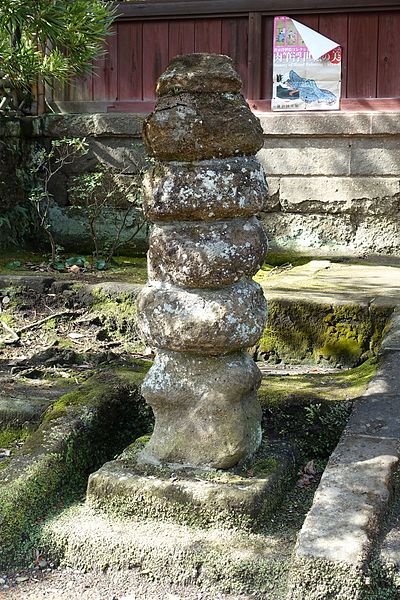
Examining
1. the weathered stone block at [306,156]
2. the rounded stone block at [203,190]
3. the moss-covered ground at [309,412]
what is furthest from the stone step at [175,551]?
the weathered stone block at [306,156]

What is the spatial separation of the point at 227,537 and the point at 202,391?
0.59m

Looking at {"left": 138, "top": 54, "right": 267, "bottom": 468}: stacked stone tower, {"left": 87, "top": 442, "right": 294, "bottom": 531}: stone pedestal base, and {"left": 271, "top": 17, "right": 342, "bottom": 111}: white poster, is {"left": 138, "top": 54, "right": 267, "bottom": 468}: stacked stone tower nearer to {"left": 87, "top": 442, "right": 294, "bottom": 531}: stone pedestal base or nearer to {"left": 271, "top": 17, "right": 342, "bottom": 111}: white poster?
{"left": 87, "top": 442, "right": 294, "bottom": 531}: stone pedestal base

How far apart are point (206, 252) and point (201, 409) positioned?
0.62 m

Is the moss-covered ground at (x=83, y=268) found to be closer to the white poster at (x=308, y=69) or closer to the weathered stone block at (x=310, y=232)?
the weathered stone block at (x=310, y=232)

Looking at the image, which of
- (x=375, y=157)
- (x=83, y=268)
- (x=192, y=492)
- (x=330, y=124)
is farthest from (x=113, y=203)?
(x=192, y=492)

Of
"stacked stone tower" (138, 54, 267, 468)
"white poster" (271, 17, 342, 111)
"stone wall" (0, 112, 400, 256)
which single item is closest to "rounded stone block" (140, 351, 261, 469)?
"stacked stone tower" (138, 54, 267, 468)

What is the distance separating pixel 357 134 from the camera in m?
7.77

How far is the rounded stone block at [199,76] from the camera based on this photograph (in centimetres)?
319

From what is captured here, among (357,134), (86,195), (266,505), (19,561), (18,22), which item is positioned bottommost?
(19,561)

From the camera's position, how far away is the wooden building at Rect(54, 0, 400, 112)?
7848 mm

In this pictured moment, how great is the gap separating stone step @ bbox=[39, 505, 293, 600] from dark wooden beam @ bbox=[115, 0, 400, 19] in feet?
19.6

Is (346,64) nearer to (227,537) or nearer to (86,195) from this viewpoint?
(86,195)

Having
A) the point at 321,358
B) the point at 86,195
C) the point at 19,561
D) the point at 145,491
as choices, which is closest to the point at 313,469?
the point at 145,491

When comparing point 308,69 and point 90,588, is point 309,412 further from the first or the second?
point 308,69
